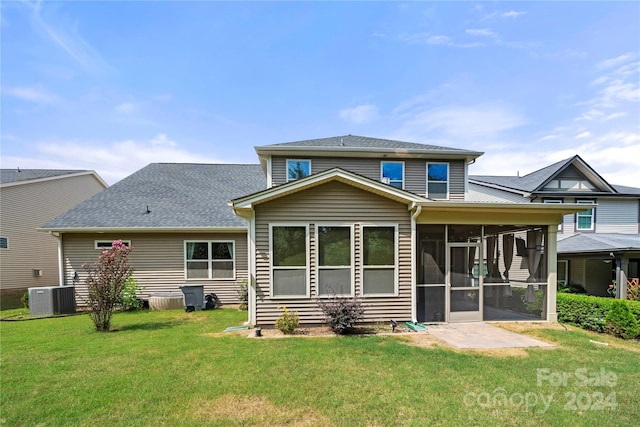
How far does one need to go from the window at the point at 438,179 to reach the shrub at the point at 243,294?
8.02 m

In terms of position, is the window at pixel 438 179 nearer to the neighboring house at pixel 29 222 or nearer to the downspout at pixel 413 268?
the downspout at pixel 413 268

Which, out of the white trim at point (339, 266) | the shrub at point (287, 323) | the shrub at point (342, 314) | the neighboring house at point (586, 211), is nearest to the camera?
the shrub at point (342, 314)

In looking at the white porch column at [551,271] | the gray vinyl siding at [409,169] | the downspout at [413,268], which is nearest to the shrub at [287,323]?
the downspout at [413,268]

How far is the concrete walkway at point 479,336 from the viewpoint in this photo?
6.51 meters

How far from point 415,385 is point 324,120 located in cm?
1385

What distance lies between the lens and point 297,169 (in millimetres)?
11523

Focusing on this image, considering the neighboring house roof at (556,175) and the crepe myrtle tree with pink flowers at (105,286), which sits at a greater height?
the neighboring house roof at (556,175)

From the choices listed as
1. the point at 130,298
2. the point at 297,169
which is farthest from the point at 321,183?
the point at 130,298

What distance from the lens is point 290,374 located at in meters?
4.84

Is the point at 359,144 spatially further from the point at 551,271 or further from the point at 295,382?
the point at 295,382

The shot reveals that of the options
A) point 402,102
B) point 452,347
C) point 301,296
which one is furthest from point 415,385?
point 402,102

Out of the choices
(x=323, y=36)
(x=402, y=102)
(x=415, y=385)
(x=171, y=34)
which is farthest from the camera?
(x=402, y=102)

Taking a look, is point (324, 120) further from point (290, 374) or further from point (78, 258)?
point (290, 374)

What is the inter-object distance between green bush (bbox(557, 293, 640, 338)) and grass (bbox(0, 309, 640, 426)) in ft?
3.41
